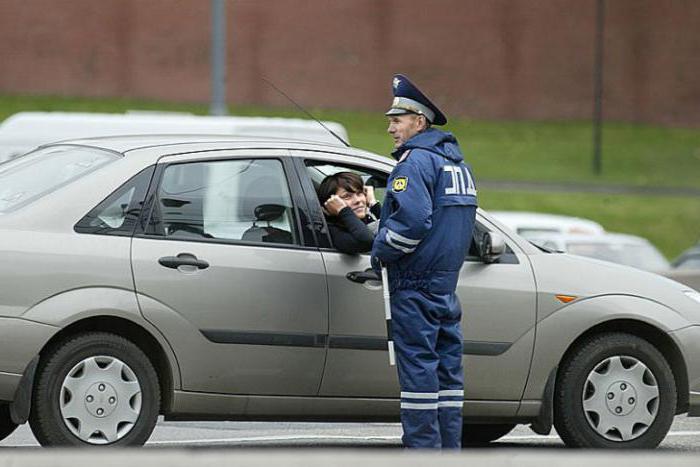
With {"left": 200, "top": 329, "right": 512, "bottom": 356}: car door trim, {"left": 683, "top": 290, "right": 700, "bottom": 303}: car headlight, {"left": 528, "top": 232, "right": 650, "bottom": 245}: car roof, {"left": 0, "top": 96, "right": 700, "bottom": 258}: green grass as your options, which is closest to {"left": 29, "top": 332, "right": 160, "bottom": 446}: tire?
{"left": 200, "top": 329, "right": 512, "bottom": 356}: car door trim

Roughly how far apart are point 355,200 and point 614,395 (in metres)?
1.63

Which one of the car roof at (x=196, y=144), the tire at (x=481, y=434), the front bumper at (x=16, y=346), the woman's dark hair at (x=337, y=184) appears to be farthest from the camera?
the tire at (x=481, y=434)

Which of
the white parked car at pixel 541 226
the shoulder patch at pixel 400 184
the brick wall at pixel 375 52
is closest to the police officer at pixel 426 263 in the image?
the shoulder patch at pixel 400 184

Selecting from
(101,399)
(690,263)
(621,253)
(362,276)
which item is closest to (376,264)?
(362,276)

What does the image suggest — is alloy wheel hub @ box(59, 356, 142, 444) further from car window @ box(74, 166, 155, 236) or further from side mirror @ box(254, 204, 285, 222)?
side mirror @ box(254, 204, 285, 222)

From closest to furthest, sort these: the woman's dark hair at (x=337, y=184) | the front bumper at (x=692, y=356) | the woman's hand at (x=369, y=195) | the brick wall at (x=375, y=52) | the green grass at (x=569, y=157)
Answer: the woman's dark hair at (x=337, y=184), the woman's hand at (x=369, y=195), the front bumper at (x=692, y=356), the green grass at (x=569, y=157), the brick wall at (x=375, y=52)

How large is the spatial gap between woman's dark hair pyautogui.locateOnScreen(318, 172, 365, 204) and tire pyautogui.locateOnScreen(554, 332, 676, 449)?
138 centimetres

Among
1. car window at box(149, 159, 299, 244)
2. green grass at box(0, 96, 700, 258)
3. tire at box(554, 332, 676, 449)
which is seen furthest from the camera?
green grass at box(0, 96, 700, 258)

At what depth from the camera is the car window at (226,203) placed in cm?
747

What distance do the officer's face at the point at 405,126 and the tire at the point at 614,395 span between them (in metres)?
1.50

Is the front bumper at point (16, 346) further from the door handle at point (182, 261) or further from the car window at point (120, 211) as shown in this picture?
the door handle at point (182, 261)

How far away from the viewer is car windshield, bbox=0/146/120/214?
24.2 ft

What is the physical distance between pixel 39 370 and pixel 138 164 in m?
1.04

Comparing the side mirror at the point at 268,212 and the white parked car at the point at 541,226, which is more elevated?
the side mirror at the point at 268,212
